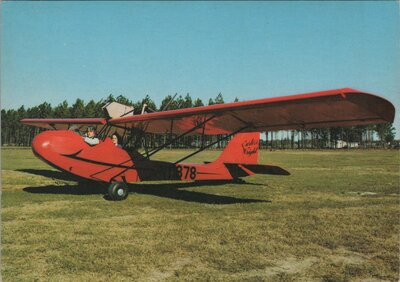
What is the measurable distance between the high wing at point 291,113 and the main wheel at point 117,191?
186 cm

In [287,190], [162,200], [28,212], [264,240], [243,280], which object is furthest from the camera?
[287,190]

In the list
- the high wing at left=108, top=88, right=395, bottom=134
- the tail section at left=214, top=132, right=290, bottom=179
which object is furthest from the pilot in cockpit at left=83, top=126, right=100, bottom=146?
the tail section at left=214, top=132, right=290, bottom=179

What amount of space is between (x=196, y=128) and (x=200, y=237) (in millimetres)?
4596

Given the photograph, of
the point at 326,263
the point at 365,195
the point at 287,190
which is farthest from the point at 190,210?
the point at 365,195

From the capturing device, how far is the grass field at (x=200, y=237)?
3.79 meters

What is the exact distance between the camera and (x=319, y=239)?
5.11m

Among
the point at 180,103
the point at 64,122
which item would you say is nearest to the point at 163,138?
the point at 180,103

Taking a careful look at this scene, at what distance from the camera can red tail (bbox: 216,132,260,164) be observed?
11984 mm

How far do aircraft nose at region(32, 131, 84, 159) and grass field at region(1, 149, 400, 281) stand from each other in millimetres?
1176

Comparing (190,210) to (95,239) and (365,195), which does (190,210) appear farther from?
(365,195)

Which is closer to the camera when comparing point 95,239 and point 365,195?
point 95,239

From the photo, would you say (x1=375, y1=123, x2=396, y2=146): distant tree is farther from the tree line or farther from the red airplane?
the red airplane

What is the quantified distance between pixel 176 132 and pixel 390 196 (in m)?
6.79

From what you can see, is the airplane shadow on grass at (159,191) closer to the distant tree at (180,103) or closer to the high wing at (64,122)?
the high wing at (64,122)
